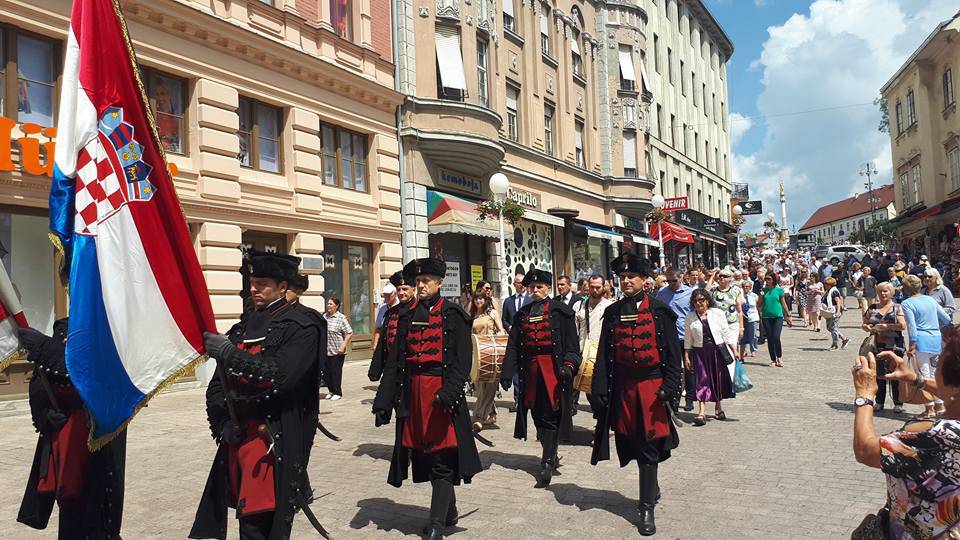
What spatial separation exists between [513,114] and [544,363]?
60.5ft

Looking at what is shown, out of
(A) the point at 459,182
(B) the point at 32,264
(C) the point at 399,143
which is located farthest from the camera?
(A) the point at 459,182

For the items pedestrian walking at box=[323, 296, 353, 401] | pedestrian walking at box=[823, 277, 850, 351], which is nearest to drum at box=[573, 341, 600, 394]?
pedestrian walking at box=[323, 296, 353, 401]

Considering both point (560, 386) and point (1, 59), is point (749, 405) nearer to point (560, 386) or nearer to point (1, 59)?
point (560, 386)

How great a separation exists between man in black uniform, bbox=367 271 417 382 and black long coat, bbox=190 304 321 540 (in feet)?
5.68

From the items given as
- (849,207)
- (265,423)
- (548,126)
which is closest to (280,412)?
(265,423)

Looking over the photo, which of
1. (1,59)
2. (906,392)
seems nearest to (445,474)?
(906,392)

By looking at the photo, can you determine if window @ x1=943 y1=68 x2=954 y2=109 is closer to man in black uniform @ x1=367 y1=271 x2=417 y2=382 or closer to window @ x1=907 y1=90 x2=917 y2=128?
window @ x1=907 y1=90 x2=917 y2=128

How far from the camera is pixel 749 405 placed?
1057 cm

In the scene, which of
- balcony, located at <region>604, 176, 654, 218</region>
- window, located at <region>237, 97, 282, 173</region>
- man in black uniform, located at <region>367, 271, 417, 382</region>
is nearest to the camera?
man in black uniform, located at <region>367, 271, 417, 382</region>

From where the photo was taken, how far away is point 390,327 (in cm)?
697

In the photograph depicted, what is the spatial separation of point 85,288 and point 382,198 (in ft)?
50.2

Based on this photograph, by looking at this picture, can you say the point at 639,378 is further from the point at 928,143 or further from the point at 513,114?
the point at 928,143

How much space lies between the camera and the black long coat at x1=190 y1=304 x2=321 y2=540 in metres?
4.00

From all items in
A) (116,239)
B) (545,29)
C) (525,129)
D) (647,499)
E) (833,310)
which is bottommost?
(647,499)
